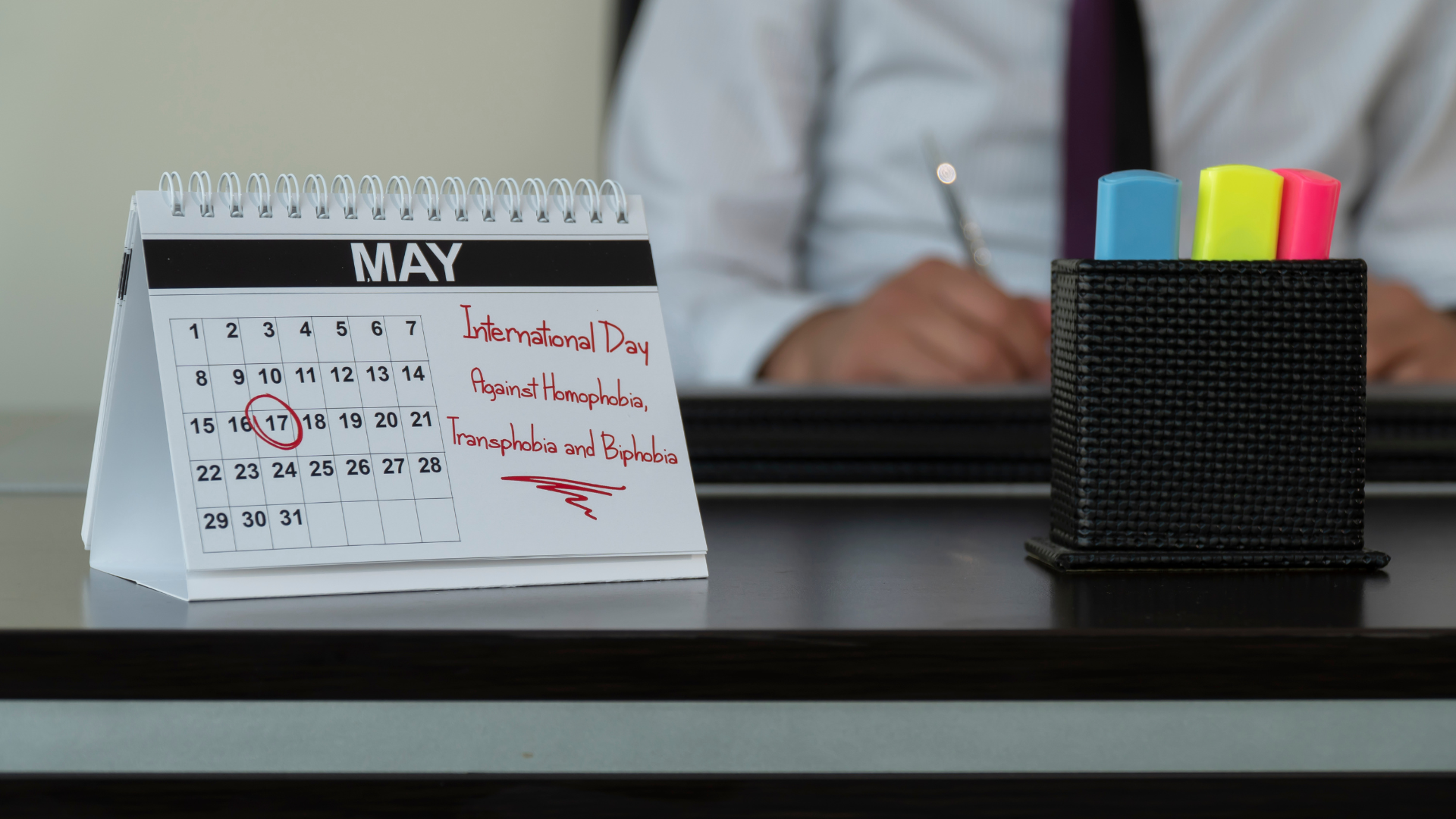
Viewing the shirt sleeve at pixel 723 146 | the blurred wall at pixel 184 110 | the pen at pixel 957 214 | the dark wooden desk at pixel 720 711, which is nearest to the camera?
the dark wooden desk at pixel 720 711

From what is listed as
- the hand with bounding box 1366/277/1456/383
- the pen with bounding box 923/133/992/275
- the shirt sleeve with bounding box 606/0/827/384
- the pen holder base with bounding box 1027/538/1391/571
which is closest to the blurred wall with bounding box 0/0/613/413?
the shirt sleeve with bounding box 606/0/827/384

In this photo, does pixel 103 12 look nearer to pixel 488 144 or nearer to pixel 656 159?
pixel 488 144

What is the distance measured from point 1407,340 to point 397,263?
95 cm

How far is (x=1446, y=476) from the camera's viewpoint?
52 centimetres

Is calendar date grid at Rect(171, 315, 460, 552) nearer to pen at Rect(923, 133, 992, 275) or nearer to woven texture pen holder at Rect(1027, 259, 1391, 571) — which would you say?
woven texture pen holder at Rect(1027, 259, 1391, 571)

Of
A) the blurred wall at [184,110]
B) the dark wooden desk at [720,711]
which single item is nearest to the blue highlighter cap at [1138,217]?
the dark wooden desk at [720,711]

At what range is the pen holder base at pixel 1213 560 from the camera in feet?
1.11

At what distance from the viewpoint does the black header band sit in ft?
1.04

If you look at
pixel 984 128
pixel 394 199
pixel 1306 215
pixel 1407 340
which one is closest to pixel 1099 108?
pixel 984 128

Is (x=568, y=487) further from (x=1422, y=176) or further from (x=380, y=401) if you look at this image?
(x=1422, y=176)

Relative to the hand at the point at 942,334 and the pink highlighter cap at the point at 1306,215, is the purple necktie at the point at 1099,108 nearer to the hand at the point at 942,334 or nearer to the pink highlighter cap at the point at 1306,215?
the hand at the point at 942,334

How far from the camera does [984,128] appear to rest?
3.86ft

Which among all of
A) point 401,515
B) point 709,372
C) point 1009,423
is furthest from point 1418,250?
point 401,515

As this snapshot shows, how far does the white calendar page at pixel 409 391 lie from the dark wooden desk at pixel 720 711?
4 cm
